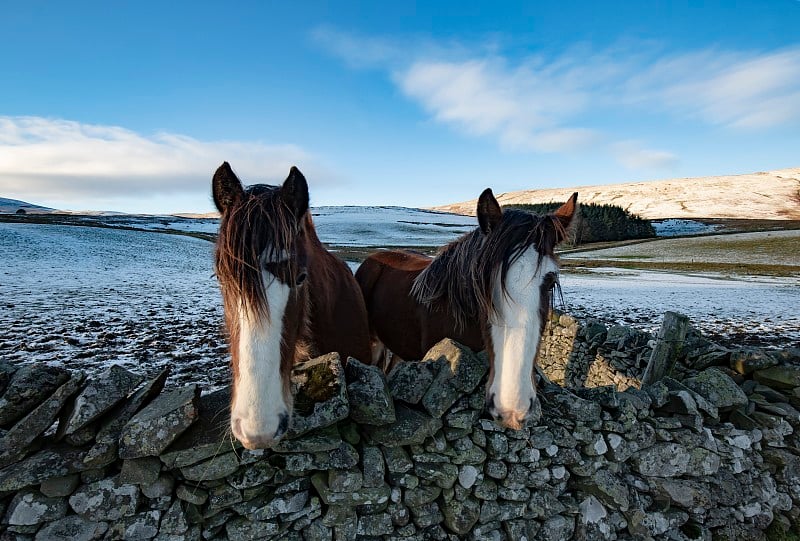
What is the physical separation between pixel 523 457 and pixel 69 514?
3.04 m

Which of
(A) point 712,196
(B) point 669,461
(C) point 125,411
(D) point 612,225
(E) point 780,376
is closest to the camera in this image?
(C) point 125,411

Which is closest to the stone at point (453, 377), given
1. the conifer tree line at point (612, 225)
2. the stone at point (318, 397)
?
the stone at point (318, 397)

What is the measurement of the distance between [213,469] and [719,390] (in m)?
4.48

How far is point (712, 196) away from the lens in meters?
92.5

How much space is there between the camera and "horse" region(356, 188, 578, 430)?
2625mm

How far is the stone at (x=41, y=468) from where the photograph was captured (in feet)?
7.77

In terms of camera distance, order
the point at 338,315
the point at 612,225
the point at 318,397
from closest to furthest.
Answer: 1. the point at 318,397
2. the point at 338,315
3. the point at 612,225

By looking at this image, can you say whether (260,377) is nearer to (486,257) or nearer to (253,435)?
(253,435)

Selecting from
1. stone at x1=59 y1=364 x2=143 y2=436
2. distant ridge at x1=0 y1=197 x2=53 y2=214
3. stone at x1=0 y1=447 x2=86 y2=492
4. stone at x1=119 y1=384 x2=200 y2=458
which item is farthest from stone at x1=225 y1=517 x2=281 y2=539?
distant ridge at x1=0 y1=197 x2=53 y2=214

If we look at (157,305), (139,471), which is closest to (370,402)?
(139,471)

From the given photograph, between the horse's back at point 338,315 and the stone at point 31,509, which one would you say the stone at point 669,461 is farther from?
the stone at point 31,509

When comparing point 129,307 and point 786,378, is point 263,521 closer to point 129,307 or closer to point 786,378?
point 786,378

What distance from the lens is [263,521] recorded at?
2691mm

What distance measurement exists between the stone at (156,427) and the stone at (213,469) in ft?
0.72
